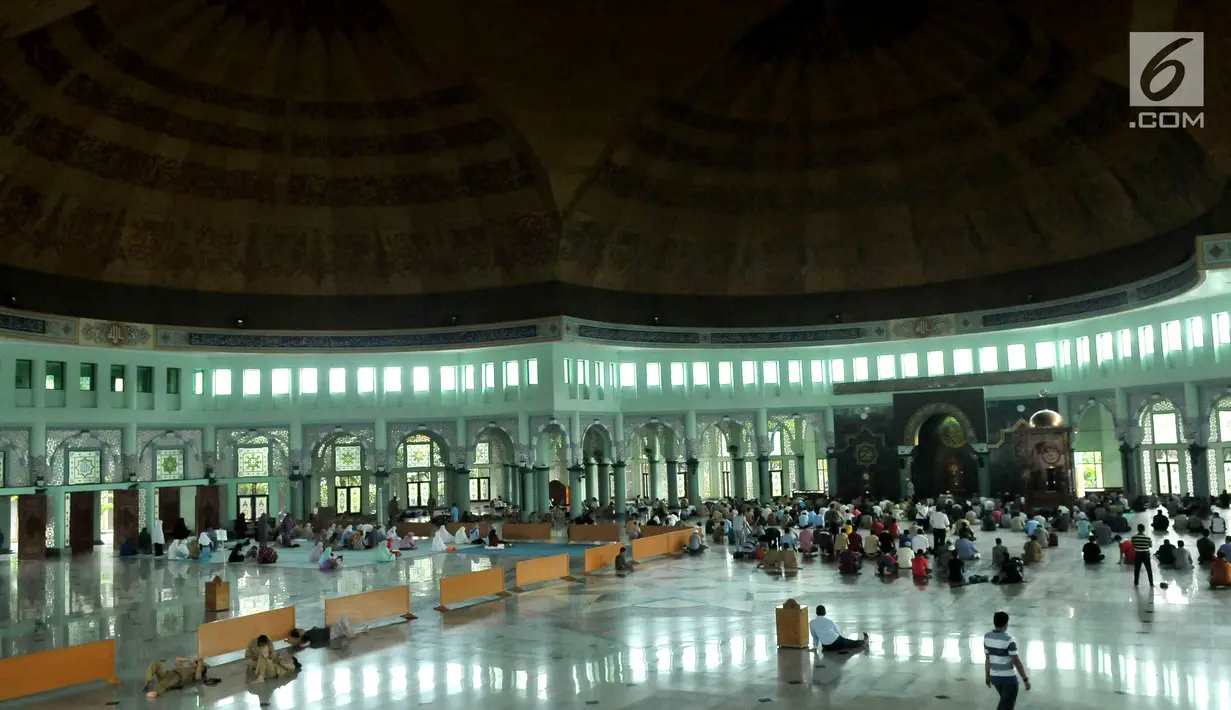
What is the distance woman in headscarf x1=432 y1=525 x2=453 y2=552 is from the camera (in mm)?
26625

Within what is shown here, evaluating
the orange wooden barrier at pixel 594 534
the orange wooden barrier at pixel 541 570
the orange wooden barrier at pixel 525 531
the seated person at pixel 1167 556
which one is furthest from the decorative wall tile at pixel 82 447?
the seated person at pixel 1167 556

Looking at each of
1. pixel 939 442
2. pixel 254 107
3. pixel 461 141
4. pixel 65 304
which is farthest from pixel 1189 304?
pixel 65 304

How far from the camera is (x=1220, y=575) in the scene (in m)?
15.5

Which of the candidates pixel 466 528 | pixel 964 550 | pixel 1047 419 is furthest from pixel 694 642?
pixel 1047 419

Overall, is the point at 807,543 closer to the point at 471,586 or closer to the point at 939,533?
the point at 939,533

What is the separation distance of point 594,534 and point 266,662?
15956 mm

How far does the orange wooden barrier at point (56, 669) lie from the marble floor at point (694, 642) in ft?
0.63

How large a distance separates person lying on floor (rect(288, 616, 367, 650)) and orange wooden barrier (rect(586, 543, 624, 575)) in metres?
7.60

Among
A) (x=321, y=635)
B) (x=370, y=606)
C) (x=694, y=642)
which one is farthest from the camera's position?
(x=370, y=606)

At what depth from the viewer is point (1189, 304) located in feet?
97.4

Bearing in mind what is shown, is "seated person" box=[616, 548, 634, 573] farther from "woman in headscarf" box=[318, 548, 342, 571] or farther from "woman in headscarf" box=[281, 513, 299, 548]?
"woman in headscarf" box=[281, 513, 299, 548]

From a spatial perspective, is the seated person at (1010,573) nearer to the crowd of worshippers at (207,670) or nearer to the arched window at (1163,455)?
the crowd of worshippers at (207,670)

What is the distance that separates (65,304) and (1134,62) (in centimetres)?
2998

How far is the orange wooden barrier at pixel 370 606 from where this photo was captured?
1415 cm
